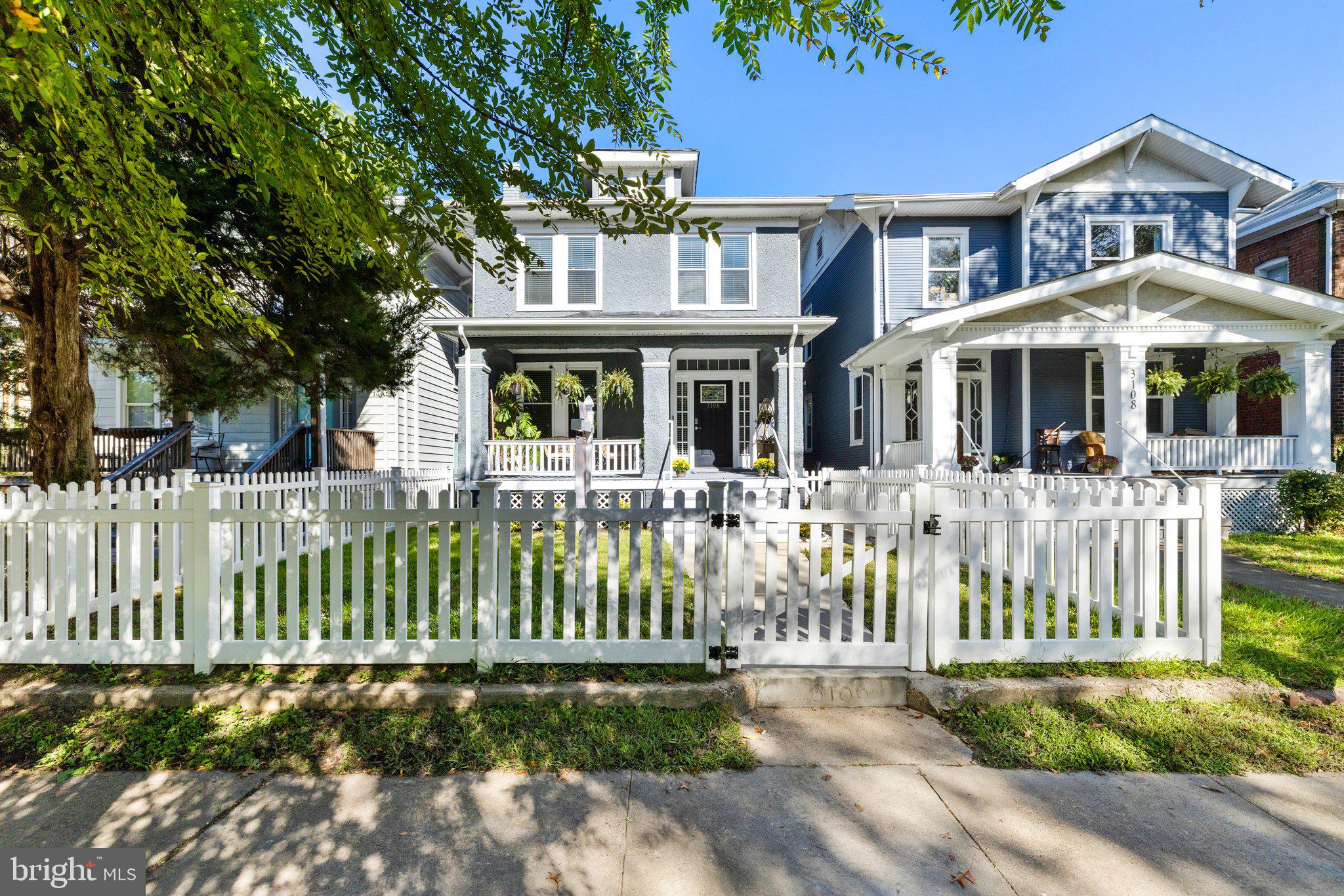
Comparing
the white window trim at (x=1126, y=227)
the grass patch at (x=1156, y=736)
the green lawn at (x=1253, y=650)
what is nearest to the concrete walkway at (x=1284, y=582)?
the green lawn at (x=1253, y=650)

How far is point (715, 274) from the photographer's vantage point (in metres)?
12.9

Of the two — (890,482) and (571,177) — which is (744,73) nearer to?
(571,177)

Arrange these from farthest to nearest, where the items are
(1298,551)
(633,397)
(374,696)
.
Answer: (633,397), (1298,551), (374,696)

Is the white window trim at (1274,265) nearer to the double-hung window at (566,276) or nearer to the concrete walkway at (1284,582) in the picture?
the concrete walkway at (1284,582)

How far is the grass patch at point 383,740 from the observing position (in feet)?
9.81

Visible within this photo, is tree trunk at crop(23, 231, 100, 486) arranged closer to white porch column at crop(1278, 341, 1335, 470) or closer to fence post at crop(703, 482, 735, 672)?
fence post at crop(703, 482, 735, 672)

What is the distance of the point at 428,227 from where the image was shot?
4.18 m

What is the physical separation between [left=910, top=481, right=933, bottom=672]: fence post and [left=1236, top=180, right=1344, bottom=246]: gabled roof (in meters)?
16.1

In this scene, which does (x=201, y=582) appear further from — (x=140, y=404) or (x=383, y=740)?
(x=140, y=404)

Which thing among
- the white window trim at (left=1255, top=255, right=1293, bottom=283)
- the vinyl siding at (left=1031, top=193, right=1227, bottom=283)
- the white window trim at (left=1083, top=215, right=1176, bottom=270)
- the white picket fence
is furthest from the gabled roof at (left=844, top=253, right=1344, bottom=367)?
the white picket fence

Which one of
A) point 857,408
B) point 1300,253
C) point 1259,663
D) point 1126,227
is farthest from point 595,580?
point 1300,253

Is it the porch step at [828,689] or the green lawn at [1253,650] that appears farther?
the green lawn at [1253,650]

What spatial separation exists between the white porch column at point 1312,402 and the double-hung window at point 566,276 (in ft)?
42.4

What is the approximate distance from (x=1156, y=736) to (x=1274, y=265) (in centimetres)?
1803
